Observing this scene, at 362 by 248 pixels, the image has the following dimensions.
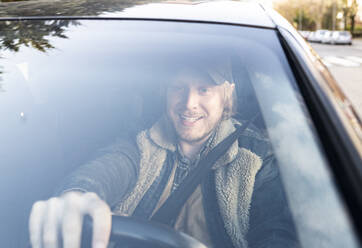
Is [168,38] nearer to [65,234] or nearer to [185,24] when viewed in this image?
[185,24]

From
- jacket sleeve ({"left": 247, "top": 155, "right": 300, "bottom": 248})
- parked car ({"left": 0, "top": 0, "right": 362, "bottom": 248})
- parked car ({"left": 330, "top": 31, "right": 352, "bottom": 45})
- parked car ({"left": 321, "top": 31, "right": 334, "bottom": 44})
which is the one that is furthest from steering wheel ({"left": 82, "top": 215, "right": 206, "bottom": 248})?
parked car ({"left": 321, "top": 31, "right": 334, "bottom": 44})

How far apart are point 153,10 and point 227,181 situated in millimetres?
745

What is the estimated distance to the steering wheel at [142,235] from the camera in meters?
1.01

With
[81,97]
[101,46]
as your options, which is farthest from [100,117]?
[101,46]

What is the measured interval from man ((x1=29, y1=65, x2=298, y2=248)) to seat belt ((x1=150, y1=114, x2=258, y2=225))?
0.01m

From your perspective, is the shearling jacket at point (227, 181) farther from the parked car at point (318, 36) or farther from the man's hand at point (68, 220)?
the parked car at point (318, 36)

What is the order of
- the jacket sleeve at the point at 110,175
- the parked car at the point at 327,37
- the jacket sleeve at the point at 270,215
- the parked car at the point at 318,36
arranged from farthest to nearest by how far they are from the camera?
the parked car at the point at 318,36, the parked car at the point at 327,37, the jacket sleeve at the point at 110,175, the jacket sleeve at the point at 270,215

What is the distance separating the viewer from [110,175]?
1.27 metres

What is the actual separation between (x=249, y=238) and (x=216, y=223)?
0.10 metres

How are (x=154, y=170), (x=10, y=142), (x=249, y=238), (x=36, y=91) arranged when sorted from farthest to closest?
(x=36, y=91) < (x=10, y=142) < (x=154, y=170) < (x=249, y=238)

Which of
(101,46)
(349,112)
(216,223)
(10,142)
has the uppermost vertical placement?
(101,46)

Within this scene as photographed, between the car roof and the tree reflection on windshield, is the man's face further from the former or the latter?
the tree reflection on windshield

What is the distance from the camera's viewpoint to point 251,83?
4.23 feet

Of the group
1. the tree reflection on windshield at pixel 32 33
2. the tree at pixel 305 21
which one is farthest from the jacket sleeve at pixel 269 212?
the tree at pixel 305 21
